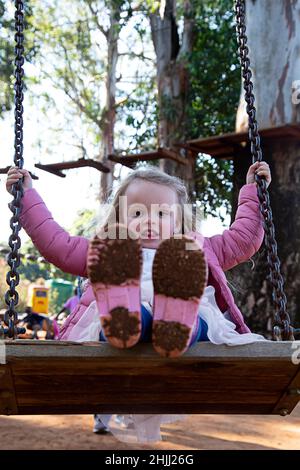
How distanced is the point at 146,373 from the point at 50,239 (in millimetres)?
540

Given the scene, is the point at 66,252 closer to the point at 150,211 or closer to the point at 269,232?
the point at 150,211

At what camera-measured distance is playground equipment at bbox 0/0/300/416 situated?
4.18ft

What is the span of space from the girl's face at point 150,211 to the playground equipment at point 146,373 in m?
0.29

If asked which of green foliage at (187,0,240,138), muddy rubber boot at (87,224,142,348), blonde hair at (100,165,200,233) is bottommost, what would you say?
muddy rubber boot at (87,224,142,348)

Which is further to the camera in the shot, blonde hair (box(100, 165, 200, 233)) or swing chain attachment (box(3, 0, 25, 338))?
blonde hair (box(100, 165, 200, 233))

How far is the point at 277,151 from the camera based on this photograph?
534 cm

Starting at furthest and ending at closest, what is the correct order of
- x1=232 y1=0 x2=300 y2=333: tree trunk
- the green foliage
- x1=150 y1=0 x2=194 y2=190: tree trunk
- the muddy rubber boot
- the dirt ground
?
x1=150 y1=0 x2=194 y2=190: tree trunk < the green foliage < x1=232 y1=0 x2=300 y2=333: tree trunk < the dirt ground < the muddy rubber boot

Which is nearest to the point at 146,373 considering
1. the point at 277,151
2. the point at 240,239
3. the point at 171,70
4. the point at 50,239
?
the point at 50,239

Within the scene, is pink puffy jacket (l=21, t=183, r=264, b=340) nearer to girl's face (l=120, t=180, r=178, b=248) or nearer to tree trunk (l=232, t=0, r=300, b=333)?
girl's face (l=120, t=180, r=178, b=248)

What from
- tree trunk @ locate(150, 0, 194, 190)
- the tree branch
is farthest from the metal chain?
the tree branch

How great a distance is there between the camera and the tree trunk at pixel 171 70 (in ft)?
30.2

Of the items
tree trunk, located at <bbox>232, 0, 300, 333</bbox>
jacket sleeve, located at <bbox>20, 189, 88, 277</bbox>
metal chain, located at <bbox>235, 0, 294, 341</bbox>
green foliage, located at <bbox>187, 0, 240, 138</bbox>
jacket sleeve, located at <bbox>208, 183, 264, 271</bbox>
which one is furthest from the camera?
green foliage, located at <bbox>187, 0, 240, 138</bbox>
